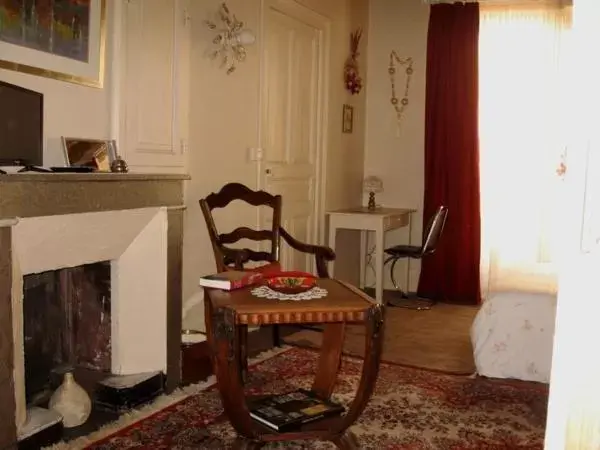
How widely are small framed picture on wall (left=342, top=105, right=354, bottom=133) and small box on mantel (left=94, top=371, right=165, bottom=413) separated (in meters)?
3.23

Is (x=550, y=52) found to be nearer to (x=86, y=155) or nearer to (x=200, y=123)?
(x=200, y=123)

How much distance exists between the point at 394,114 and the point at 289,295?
3.95 meters

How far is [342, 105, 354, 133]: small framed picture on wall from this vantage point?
5652mm

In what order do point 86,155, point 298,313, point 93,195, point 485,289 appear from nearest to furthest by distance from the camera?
point 298,313 → point 93,195 → point 86,155 → point 485,289

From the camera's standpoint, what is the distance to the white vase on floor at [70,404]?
2.64 m

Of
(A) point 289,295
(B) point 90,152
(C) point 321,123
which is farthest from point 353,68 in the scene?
(A) point 289,295

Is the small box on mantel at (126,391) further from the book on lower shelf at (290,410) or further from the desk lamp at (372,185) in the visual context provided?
the desk lamp at (372,185)

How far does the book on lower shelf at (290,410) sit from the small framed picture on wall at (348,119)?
11.3 ft

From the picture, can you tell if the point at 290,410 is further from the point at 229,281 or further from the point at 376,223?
the point at 376,223

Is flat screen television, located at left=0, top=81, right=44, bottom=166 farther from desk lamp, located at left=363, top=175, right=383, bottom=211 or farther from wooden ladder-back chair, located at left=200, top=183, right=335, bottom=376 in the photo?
desk lamp, located at left=363, top=175, right=383, bottom=211

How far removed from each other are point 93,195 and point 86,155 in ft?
1.15

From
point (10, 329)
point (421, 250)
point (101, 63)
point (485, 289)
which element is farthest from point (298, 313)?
point (485, 289)

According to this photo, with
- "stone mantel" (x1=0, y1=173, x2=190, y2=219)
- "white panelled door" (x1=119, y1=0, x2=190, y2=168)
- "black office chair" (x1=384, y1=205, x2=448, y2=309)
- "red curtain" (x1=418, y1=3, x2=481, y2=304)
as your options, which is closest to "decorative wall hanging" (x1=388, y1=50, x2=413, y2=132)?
"red curtain" (x1=418, y1=3, x2=481, y2=304)

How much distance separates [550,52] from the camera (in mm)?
5301
